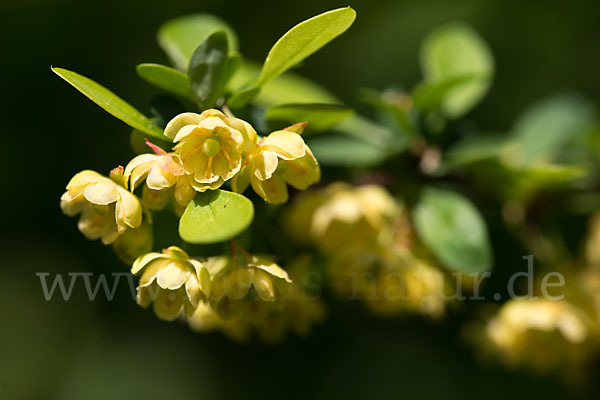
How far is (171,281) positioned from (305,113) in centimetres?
43

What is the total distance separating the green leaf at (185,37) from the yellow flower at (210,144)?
40 cm

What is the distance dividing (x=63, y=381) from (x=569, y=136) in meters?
2.99

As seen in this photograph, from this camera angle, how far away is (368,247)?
1.68 metres

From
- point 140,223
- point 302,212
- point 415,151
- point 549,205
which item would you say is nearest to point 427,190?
point 415,151

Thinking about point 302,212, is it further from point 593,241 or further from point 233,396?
point 233,396

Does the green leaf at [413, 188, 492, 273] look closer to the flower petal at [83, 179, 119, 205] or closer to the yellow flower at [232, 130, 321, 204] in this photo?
the yellow flower at [232, 130, 321, 204]

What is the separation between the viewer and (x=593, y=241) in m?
2.11

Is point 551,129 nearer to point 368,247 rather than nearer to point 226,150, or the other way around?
point 368,247

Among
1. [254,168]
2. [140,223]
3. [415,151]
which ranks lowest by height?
[140,223]

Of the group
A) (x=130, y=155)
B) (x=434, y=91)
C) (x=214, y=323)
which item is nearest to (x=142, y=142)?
(x=214, y=323)

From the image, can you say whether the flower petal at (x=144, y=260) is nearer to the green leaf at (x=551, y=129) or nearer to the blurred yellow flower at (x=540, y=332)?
the blurred yellow flower at (x=540, y=332)

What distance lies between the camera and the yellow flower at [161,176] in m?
1.03

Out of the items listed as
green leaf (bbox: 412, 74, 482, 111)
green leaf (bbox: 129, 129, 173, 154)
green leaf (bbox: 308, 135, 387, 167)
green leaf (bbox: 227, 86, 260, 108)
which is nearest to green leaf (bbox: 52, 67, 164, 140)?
green leaf (bbox: 129, 129, 173, 154)

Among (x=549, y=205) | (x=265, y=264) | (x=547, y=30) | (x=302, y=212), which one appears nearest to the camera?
(x=265, y=264)
